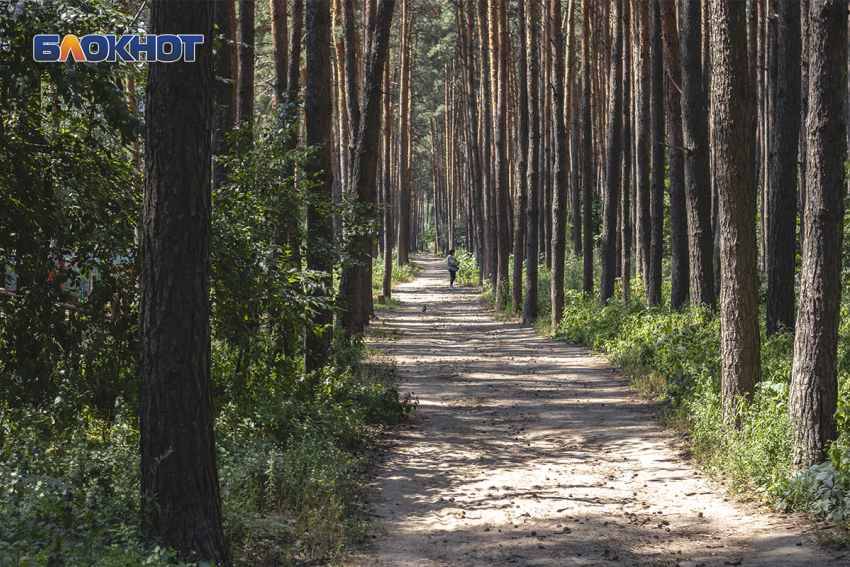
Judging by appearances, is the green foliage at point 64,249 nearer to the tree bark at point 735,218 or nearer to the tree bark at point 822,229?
the tree bark at point 822,229

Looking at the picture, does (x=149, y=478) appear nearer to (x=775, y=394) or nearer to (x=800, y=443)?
(x=800, y=443)

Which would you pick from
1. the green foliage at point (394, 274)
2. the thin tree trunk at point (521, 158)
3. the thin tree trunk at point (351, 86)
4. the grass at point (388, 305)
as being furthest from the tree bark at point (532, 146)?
the green foliage at point (394, 274)

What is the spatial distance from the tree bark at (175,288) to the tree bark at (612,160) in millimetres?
13310

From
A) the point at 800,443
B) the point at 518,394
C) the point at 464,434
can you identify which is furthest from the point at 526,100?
the point at 800,443

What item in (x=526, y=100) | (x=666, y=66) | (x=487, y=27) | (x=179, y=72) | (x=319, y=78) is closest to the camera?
(x=179, y=72)

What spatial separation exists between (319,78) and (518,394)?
552 cm

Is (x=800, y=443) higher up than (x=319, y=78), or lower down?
lower down

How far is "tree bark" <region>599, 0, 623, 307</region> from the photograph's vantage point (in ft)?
52.5

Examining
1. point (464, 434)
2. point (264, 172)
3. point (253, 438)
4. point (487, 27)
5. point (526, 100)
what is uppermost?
point (487, 27)

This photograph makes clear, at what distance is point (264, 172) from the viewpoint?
7273 mm

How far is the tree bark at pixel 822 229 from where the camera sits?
531 centimetres

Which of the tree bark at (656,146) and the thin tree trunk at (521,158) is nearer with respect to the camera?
the tree bark at (656,146)

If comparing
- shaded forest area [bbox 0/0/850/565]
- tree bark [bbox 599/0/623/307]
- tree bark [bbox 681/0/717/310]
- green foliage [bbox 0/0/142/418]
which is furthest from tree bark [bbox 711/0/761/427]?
tree bark [bbox 599/0/623/307]

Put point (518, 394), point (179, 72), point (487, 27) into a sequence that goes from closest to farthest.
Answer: point (179, 72) → point (518, 394) → point (487, 27)
